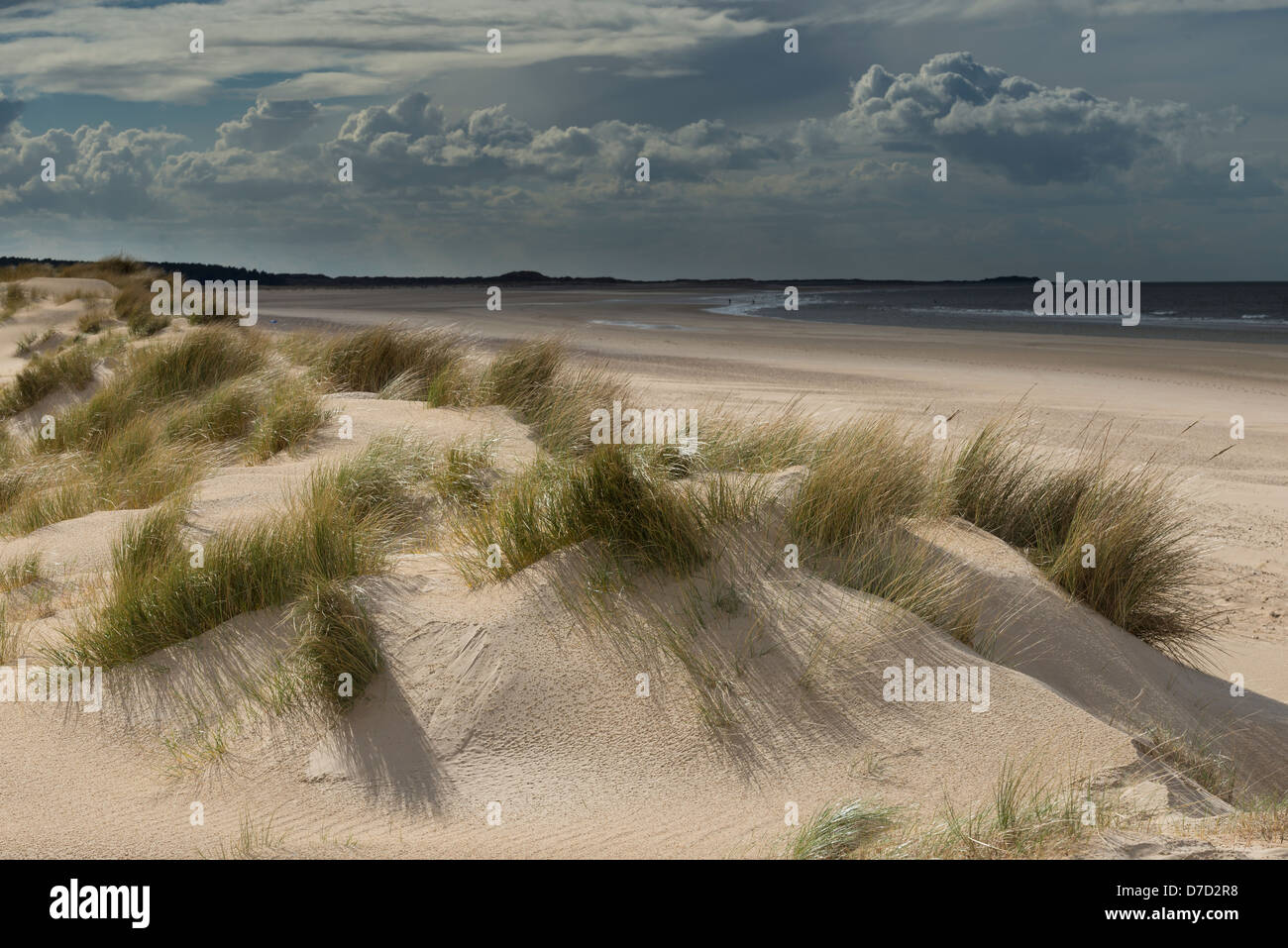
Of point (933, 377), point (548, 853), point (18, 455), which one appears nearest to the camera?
point (548, 853)

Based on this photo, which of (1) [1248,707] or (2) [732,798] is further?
(1) [1248,707]

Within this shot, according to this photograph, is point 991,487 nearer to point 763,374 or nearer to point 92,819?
point 92,819

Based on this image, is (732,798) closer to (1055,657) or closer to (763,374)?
(1055,657)

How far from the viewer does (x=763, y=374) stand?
19.5m

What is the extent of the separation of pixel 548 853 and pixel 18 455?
9.85 m

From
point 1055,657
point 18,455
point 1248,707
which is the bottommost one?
point 1248,707

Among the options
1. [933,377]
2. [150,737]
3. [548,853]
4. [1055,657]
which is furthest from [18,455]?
[933,377]

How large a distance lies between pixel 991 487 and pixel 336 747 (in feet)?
13.4

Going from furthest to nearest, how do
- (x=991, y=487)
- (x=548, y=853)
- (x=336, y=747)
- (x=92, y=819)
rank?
(x=991, y=487) < (x=336, y=747) < (x=92, y=819) < (x=548, y=853)

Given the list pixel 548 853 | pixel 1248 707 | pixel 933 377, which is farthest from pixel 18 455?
pixel 933 377

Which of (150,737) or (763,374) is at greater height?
(763,374)

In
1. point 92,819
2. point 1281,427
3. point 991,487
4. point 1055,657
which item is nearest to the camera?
point 92,819

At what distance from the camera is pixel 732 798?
399cm
